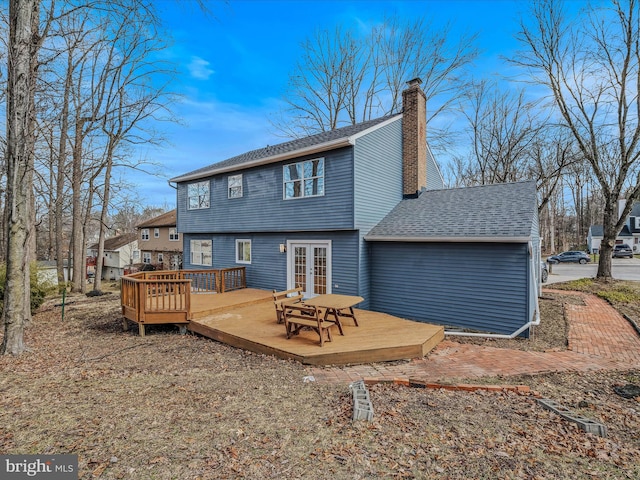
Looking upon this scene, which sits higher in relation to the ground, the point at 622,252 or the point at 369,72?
the point at 369,72

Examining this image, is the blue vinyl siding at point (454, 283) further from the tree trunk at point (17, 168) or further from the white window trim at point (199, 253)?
the tree trunk at point (17, 168)

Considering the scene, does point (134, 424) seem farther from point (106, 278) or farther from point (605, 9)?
point (106, 278)

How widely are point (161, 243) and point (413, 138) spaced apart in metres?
29.5

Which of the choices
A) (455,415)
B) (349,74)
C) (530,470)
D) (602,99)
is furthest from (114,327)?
(602,99)

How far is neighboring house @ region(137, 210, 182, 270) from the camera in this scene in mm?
31284

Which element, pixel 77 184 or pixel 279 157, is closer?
pixel 279 157

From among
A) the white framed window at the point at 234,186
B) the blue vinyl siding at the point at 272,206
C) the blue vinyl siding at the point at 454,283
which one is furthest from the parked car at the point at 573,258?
the white framed window at the point at 234,186

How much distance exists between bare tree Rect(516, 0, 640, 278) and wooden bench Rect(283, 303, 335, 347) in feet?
55.7

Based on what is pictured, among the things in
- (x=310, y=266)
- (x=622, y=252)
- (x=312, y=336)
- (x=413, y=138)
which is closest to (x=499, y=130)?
(x=413, y=138)

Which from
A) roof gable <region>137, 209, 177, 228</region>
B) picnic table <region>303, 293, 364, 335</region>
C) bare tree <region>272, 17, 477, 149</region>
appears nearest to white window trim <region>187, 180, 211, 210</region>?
picnic table <region>303, 293, 364, 335</region>

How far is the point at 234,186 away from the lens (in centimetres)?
1277

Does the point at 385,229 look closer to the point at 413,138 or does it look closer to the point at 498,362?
the point at 413,138

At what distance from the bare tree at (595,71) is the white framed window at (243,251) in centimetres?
1698

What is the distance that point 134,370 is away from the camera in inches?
219
